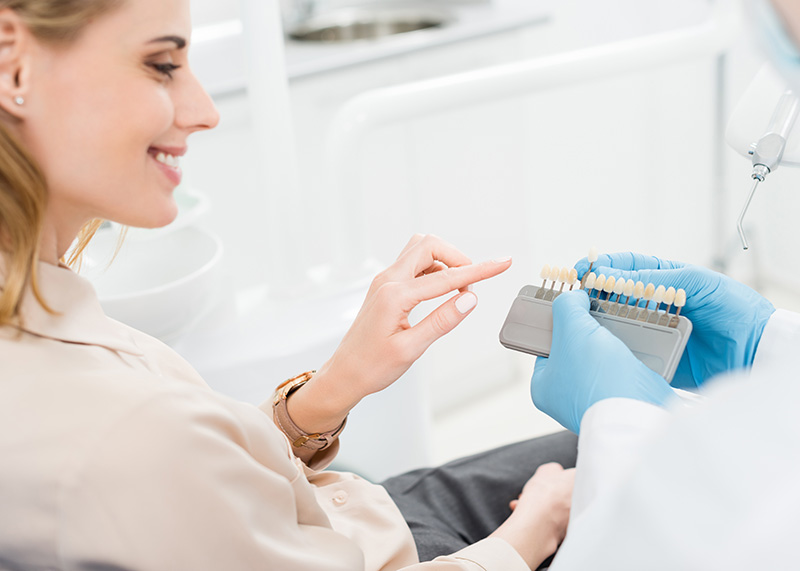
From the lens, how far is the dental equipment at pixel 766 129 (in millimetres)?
926

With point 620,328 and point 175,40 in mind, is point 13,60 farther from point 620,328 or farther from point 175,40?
point 620,328

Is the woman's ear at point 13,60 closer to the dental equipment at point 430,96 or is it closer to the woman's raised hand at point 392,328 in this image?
the woman's raised hand at point 392,328

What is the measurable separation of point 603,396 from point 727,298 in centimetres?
29

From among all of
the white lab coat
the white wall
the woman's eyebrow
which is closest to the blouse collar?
the woman's eyebrow

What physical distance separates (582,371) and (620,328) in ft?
0.30

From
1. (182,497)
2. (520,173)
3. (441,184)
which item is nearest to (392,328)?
(182,497)

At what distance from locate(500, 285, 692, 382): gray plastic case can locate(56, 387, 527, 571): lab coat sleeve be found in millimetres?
329

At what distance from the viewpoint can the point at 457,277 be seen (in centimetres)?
94

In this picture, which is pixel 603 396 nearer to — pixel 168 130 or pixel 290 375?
pixel 168 130

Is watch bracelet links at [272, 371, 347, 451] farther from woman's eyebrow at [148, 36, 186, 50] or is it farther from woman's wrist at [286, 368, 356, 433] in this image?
woman's eyebrow at [148, 36, 186, 50]

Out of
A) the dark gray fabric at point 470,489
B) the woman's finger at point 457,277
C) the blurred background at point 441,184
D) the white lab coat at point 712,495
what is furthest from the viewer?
the blurred background at point 441,184

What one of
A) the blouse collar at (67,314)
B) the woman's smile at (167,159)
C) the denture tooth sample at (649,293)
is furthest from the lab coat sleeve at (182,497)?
the denture tooth sample at (649,293)

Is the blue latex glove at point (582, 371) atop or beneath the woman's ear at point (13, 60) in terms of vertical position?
beneath

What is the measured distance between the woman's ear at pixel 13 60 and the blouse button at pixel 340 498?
1.85 ft
